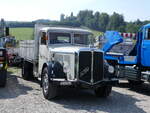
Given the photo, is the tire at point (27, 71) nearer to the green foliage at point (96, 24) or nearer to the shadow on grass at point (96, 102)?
the green foliage at point (96, 24)

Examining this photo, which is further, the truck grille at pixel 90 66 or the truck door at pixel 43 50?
the truck door at pixel 43 50

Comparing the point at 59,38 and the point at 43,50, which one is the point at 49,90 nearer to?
the point at 43,50

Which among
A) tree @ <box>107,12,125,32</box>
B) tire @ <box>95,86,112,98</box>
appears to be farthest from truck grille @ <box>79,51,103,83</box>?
tree @ <box>107,12,125,32</box>

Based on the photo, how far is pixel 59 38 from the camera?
10.0m

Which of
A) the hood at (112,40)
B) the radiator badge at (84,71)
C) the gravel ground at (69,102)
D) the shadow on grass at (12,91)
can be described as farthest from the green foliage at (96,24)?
the radiator badge at (84,71)

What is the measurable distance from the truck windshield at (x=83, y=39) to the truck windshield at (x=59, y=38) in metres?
0.27

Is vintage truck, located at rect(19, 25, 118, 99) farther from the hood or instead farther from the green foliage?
the hood

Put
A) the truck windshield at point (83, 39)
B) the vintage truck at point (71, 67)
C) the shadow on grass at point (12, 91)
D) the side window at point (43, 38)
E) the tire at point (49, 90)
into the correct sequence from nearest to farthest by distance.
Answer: the vintage truck at point (71, 67), the tire at point (49, 90), the shadow on grass at point (12, 91), the side window at point (43, 38), the truck windshield at point (83, 39)

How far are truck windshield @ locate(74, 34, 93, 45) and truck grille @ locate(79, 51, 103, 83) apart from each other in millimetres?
1870

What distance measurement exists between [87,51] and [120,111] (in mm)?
1996

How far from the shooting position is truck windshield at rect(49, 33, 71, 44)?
32.5ft

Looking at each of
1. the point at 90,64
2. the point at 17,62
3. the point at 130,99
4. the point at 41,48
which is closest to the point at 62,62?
the point at 90,64

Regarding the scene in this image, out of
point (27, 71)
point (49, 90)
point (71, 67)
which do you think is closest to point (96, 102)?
point (71, 67)

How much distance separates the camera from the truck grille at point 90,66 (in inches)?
326
